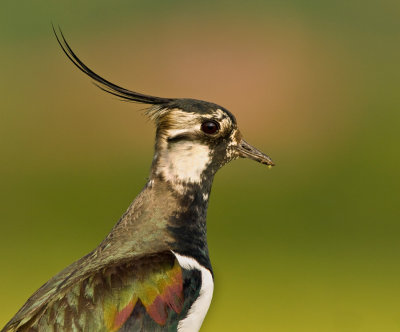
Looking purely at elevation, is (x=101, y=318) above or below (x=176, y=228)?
below

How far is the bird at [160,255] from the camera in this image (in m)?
3.66

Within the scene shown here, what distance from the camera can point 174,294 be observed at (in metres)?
3.78

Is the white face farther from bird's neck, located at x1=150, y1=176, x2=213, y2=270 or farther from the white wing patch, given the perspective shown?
the white wing patch

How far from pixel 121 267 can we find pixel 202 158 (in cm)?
86

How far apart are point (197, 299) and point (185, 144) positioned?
87cm

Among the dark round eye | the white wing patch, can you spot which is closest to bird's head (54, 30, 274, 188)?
the dark round eye

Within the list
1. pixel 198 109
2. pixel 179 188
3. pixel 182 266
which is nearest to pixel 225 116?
pixel 198 109

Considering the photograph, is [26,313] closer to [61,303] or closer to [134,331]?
[61,303]

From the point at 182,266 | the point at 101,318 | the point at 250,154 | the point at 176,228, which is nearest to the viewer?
the point at 101,318

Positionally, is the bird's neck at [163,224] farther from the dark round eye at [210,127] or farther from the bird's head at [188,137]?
the dark round eye at [210,127]

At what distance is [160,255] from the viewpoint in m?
3.85

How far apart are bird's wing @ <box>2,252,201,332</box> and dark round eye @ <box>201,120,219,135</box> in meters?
0.78

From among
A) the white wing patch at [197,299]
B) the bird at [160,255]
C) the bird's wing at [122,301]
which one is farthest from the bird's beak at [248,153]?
the bird's wing at [122,301]

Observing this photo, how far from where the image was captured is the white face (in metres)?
4.22
